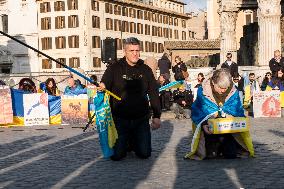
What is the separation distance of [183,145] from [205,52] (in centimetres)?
6525

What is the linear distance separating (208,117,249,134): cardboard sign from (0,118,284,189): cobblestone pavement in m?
0.47

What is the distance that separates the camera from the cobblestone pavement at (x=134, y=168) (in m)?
7.77

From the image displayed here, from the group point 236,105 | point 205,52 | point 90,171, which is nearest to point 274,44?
point 236,105

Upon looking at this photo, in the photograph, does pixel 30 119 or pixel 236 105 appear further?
pixel 30 119

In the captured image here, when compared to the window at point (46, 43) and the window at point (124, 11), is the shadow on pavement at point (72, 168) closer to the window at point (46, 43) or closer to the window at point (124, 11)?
the window at point (46, 43)

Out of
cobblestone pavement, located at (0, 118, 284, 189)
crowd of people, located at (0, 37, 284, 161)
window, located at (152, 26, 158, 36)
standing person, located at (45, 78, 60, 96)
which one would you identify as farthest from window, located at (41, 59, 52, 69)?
crowd of people, located at (0, 37, 284, 161)

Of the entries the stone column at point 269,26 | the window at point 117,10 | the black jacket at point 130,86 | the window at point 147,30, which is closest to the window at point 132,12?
the window at point 117,10

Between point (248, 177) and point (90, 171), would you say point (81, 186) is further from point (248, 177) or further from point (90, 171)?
point (248, 177)

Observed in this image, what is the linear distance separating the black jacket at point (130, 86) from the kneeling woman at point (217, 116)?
2.88 feet

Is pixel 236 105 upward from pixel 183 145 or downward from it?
upward

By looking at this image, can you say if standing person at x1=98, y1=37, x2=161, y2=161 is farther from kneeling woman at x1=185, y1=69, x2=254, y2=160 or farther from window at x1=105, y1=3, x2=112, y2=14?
window at x1=105, y1=3, x2=112, y2=14

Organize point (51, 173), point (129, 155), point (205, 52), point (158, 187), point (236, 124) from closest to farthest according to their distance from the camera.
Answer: point (158, 187) → point (51, 173) → point (236, 124) → point (129, 155) → point (205, 52)

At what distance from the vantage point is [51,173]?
8883mm

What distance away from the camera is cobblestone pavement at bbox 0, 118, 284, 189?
7.77 m
